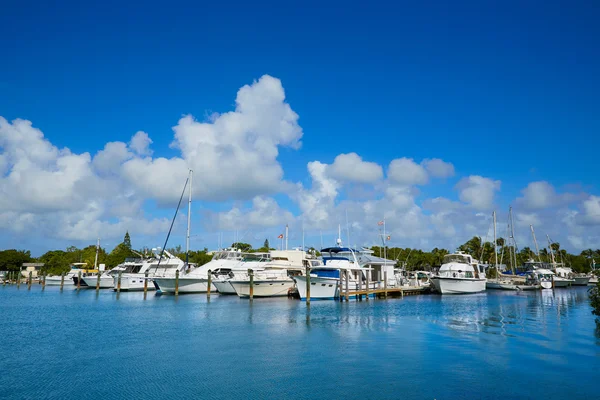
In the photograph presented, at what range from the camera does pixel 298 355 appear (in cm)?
2077

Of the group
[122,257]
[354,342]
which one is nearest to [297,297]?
[354,342]

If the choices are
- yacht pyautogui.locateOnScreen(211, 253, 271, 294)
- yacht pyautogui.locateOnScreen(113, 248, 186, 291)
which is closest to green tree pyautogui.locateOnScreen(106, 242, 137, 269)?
yacht pyautogui.locateOnScreen(113, 248, 186, 291)

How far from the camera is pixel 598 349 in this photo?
22.0 m

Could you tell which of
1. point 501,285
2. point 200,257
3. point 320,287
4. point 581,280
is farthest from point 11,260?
point 581,280

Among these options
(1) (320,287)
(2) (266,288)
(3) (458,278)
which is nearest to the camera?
(1) (320,287)

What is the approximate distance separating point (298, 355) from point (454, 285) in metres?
43.4

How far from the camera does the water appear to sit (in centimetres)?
1560

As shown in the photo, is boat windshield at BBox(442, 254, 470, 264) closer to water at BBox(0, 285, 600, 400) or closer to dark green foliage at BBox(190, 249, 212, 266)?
water at BBox(0, 285, 600, 400)

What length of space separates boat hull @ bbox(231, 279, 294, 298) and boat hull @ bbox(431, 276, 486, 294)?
69.8 ft

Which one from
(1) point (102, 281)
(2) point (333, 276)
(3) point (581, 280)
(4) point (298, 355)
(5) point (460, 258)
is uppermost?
(5) point (460, 258)

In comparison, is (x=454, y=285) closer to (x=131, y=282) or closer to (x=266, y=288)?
(x=266, y=288)

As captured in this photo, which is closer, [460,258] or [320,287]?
[320,287]

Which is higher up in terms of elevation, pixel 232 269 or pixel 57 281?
pixel 232 269

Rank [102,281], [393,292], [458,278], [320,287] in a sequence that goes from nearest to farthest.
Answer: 1. [320,287]
2. [393,292]
3. [458,278]
4. [102,281]
